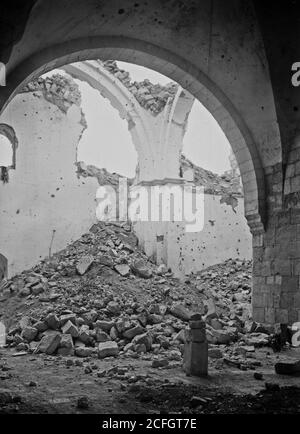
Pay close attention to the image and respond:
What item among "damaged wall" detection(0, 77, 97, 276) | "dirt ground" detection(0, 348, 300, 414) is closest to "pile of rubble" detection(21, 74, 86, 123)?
"damaged wall" detection(0, 77, 97, 276)

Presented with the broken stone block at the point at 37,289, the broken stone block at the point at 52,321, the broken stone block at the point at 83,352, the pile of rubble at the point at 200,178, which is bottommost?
the broken stone block at the point at 83,352

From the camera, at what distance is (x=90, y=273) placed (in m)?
9.48

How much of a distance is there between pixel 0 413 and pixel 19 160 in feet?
27.6

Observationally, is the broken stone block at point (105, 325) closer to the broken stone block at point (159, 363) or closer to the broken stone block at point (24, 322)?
the broken stone block at point (24, 322)

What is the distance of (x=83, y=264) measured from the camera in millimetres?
9586

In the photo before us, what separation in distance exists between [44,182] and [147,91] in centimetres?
337

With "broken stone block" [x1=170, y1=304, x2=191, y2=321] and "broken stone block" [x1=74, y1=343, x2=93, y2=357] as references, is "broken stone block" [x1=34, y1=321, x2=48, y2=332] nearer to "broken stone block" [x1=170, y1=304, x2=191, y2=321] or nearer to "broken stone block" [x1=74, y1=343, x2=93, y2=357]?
"broken stone block" [x1=74, y1=343, x2=93, y2=357]

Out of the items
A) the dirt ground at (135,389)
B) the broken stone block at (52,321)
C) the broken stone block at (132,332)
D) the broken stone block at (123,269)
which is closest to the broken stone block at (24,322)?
the broken stone block at (52,321)

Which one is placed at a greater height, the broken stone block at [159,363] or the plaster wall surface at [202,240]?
the plaster wall surface at [202,240]

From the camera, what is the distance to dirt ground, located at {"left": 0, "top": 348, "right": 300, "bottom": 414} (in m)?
3.61

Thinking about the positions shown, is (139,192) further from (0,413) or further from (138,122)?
(0,413)

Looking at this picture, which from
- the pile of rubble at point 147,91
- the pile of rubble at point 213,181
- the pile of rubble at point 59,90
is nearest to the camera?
the pile of rubble at point 147,91

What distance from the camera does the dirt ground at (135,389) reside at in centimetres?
361

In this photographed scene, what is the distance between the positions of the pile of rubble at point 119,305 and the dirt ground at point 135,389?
54 centimetres
